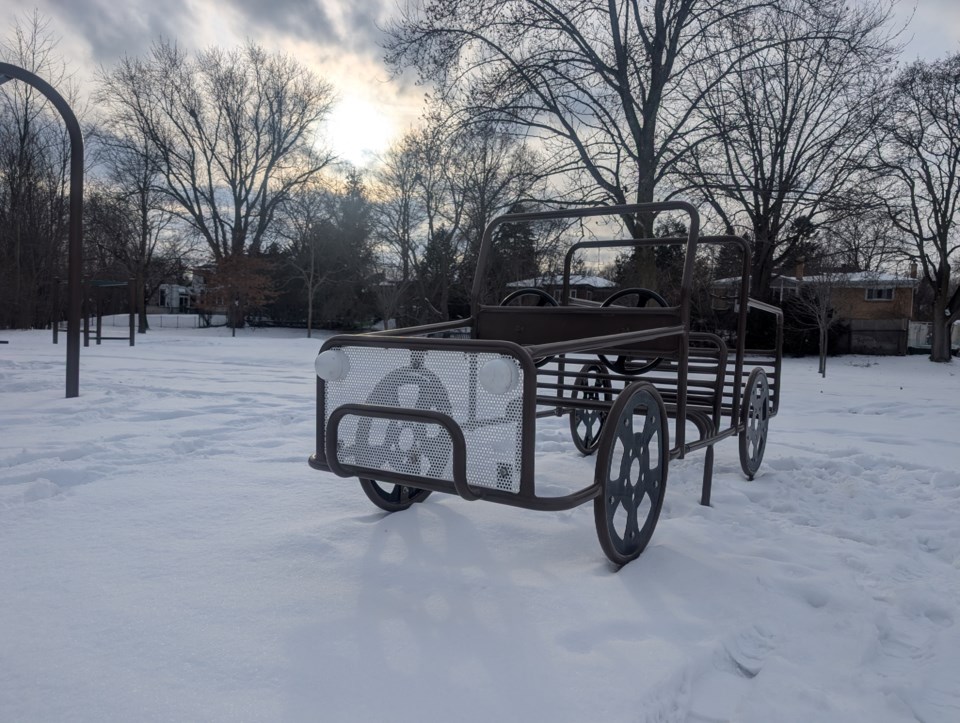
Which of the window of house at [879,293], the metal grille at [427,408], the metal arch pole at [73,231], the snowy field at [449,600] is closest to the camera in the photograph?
the snowy field at [449,600]

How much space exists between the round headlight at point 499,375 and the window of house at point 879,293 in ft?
125

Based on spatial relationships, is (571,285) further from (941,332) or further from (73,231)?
(73,231)

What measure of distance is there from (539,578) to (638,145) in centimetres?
1236

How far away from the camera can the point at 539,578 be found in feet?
7.82

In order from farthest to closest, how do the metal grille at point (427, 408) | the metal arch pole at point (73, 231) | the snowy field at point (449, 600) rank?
the metal arch pole at point (73, 231) < the metal grille at point (427, 408) < the snowy field at point (449, 600)

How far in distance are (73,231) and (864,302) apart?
37.2 meters

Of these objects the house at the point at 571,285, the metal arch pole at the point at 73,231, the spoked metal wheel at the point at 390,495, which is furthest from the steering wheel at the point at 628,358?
the house at the point at 571,285

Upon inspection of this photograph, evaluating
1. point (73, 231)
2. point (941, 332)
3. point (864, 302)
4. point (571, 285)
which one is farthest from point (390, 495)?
point (864, 302)

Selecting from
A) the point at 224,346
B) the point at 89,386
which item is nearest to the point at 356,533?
the point at 89,386

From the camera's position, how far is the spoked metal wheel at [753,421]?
157 inches

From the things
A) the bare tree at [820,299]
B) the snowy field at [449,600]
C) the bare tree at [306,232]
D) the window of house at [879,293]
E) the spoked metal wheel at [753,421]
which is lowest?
the snowy field at [449,600]

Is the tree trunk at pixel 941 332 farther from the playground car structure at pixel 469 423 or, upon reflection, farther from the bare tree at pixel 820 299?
the playground car structure at pixel 469 423

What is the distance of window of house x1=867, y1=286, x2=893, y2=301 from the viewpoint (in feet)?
112

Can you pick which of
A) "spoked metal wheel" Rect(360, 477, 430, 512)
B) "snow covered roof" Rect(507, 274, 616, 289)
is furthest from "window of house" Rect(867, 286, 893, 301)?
"spoked metal wheel" Rect(360, 477, 430, 512)
